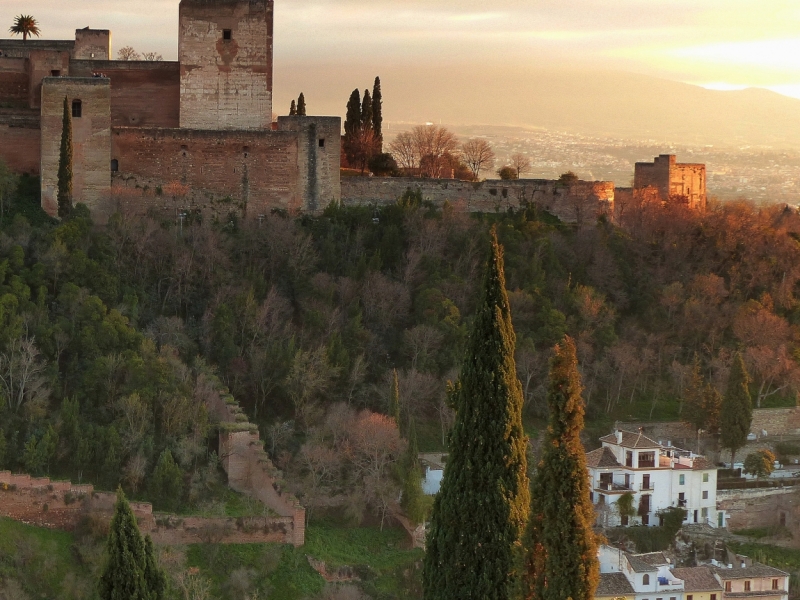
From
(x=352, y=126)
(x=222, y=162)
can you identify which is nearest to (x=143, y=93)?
(x=222, y=162)

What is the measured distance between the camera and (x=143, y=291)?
134 ft

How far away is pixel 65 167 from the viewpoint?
4075cm

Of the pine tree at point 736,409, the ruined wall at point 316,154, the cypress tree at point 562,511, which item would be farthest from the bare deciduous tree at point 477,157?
the cypress tree at point 562,511

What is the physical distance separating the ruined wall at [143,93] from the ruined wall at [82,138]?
1.75 m

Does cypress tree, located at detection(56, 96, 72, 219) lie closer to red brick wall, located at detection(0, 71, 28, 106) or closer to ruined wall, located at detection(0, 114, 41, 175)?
ruined wall, located at detection(0, 114, 41, 175)

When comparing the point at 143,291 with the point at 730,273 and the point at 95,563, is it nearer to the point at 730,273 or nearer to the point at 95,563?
the point at 95,563

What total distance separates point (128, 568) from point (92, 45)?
2308 cm

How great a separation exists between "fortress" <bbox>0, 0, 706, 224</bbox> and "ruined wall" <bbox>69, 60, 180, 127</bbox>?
2cm

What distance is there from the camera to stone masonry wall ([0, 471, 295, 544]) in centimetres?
3447

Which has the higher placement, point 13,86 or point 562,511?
point 13,86

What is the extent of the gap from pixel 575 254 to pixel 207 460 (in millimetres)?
12088

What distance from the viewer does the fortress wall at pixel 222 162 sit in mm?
42062

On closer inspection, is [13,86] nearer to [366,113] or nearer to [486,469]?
[366,113]

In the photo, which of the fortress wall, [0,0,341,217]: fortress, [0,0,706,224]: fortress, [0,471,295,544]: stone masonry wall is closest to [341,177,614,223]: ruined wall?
[0,0,706,224]: fortress
